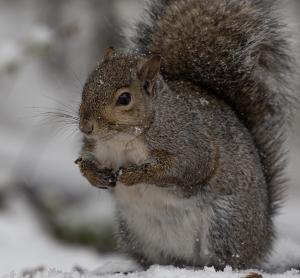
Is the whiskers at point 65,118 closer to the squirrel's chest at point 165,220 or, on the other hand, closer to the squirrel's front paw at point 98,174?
the squirrel's front paw at point 98,174

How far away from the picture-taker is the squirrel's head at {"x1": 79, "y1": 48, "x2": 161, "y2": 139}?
2.34m

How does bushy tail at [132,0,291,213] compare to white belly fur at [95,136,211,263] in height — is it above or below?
above

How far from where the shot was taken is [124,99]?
241cm

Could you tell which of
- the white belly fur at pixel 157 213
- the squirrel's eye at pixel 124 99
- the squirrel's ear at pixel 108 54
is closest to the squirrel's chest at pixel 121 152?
the white belly fur at pixel 157 213

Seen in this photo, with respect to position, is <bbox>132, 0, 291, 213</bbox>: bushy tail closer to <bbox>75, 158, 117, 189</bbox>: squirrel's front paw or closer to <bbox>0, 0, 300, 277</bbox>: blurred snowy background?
<bbox>0, 0, 300, 277</bbox>: blurred snowy background

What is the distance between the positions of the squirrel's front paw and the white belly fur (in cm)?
2

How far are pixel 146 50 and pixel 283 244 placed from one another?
88 centimetres

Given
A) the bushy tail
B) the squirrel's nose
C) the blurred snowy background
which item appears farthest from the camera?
the blurred snowy background

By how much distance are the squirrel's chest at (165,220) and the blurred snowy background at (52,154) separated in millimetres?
287

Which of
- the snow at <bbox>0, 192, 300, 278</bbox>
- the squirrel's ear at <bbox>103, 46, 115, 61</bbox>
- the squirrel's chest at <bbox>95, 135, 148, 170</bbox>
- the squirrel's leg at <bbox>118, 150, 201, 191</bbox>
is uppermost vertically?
the squirrel's ear at <bbox>103, 46, 115, 61</bbox>

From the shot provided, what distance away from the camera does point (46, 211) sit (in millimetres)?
5066

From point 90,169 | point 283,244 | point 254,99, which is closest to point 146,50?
point 254,99

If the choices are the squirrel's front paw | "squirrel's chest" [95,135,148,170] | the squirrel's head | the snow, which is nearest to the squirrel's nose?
the squirrel's head

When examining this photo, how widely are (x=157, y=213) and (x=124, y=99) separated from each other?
408 millimetres
